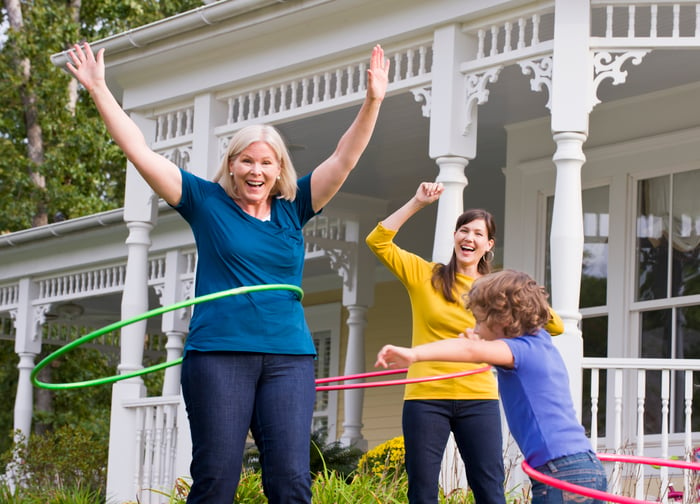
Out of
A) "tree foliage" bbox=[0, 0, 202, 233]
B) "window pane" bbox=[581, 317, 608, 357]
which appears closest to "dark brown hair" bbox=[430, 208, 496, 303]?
"window pane" bbox=[581, 317, 608, 357]

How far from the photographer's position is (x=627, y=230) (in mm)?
9305

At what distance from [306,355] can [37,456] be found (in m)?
9.87

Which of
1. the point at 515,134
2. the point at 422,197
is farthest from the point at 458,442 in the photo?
the point at 515,134

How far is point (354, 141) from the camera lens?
412cm

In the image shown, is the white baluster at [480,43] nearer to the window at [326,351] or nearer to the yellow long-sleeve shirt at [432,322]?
the yellow long-sleeve shirt at [432,322]

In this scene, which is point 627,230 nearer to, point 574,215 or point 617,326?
point 617,326

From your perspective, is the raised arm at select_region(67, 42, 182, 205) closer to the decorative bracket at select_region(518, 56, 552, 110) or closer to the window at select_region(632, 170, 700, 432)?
the decorative bracket at select_region(518, 56, 552, 110)

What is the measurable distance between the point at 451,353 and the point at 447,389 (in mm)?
1659

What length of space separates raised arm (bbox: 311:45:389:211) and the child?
0.66m

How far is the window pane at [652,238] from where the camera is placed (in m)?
9.13

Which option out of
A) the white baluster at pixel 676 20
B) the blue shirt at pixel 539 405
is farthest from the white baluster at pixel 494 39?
the blue shirt at pixel 539 405

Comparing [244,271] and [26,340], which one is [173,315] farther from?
[244,271]

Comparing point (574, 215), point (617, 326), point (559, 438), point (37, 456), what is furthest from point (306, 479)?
point (37, 456)

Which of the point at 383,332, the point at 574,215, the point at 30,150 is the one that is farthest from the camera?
the point at 30,150
